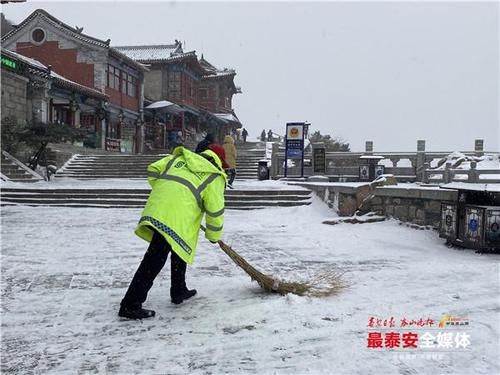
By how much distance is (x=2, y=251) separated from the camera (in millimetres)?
5527

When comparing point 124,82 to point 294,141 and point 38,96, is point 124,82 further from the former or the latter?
point 294,141

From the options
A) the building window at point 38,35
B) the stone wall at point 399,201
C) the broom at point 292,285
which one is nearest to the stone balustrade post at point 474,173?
the stone wall at point 399,201

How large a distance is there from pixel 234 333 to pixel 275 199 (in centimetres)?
709

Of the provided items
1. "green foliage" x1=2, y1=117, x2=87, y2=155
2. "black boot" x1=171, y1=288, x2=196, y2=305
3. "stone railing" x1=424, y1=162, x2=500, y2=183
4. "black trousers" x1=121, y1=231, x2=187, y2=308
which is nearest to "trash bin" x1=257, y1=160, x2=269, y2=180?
"stone railing" x1=424, y1=162, x2=500, y2=183

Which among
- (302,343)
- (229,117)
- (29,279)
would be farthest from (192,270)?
(229,117)

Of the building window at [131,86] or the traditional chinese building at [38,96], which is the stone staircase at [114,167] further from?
the building window at [131,86]

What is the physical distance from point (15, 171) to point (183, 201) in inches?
500

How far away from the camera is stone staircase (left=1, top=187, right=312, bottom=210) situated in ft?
32.2

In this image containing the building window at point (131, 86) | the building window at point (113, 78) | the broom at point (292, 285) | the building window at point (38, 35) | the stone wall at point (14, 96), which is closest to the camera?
the broom at point (292, 285)

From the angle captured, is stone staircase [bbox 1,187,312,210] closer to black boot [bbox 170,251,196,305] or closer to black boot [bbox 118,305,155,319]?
black boot [bbox 170,251,196,305]

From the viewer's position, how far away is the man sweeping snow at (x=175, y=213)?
10.4 ft

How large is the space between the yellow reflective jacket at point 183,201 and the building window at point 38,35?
23.8 m

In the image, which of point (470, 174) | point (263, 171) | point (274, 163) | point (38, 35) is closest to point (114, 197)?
point (263, 171)

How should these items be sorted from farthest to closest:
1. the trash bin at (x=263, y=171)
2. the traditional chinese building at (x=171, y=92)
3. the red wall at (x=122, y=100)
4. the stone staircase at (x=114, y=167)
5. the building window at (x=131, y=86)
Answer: the traditional chinese building at (x=171, y=92), the building window at (x=131, y=86), the red wall at (x=122, y=100), the stone staircase at (x=114, y=167), the trash bin at (x=263, y=171)
